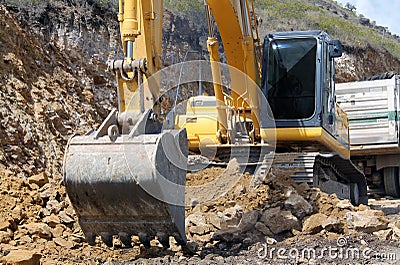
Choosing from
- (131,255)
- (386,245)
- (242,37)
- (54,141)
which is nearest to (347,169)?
(242,37)

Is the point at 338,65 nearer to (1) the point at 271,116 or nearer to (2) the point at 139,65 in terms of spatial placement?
(1) the point at 271,116

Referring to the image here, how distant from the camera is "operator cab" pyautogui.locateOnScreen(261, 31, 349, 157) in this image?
8.22 metres

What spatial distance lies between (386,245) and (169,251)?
7.16ft

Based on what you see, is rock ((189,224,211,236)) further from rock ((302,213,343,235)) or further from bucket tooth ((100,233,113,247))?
bucket tooth ((100,233,113,247))

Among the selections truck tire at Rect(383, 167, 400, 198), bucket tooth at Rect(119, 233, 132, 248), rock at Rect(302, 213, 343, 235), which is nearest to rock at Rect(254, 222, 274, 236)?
rock at Rect(302, 213, 343, 235)

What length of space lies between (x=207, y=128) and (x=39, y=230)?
4.16 metres

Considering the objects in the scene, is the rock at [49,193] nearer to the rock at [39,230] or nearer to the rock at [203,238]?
the rock at [39,230]

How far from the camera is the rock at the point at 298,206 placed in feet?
22.0

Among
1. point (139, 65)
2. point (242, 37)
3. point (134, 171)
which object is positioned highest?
point (242, 37)

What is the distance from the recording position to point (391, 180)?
13.9m

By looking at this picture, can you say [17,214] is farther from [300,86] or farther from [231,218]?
[300,86]

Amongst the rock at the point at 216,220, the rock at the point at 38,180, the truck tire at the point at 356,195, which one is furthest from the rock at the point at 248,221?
the truck tire at the point at 356,195

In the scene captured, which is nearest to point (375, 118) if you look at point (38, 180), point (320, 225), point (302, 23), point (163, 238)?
point (320, 225)

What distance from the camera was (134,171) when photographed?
4637 mm
